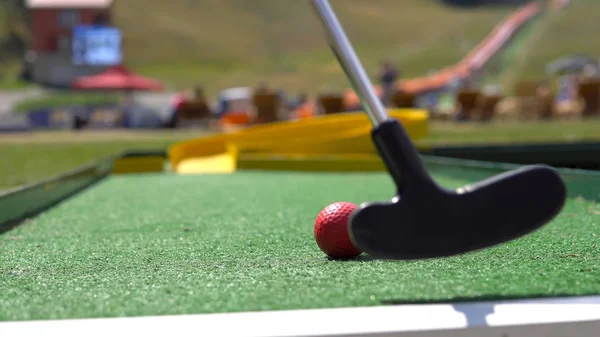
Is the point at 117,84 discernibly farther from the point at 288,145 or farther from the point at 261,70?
the point at 261,70

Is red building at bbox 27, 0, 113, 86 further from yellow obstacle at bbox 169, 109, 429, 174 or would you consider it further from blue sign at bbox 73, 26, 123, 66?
yellow obstacle at bbox 169, 109, 429, 174

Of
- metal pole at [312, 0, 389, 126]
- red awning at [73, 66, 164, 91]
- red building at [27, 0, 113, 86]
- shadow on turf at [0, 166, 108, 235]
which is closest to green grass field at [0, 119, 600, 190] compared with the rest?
shadow on turf at [0, 166, 108, 235]

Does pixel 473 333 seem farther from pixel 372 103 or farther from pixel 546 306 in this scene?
pixel 372 103

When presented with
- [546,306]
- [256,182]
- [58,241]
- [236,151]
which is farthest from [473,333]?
[236,151]

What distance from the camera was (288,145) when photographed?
7.25 metres

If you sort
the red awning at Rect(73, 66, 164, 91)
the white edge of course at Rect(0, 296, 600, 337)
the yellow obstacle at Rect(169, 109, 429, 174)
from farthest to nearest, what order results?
the red awning at Rect(73, 66, 164, 91) → the yellow obstacle at Rect(169, 109, 429, 174) → the white edge of course at Rect(0, 296, 600, 337)

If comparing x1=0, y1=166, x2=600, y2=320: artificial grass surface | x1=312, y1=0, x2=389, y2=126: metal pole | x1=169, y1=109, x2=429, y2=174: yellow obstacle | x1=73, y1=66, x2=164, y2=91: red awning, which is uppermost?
x1=312, y1=0, x2=389, y2=126: metal pole

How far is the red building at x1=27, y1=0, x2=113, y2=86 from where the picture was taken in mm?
40844

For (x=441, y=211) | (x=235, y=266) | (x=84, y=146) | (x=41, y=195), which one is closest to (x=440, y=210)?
(x=441, y=211)

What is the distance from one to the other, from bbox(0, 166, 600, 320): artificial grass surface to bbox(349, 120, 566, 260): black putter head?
136mm

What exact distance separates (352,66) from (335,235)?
0.66 m

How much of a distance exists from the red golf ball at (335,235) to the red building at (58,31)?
132ft

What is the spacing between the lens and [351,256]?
7.00ft

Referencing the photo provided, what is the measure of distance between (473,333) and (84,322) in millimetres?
777
